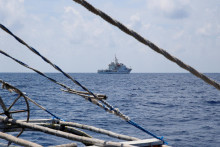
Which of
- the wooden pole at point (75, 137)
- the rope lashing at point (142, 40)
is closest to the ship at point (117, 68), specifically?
the wooden pole at point (75, 137)

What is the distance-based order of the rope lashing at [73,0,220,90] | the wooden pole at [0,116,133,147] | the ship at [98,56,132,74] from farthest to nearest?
the ship at [98,56,132,74] → the wooden pole at [0,116,133,147] → the rope lashing at [73,0,220,90]

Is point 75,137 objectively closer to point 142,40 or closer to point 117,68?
point 142,40

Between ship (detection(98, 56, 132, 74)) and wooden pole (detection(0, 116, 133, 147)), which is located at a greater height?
ship (detection(98, 56, 132, 74))

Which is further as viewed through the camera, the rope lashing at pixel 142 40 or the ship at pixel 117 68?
the ship at pixel 117 68

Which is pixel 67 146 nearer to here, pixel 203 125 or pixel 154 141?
pixel 154 141

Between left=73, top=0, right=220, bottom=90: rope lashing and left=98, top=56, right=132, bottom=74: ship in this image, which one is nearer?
left=73, top=0, right=220, bottom=90: rope lashing

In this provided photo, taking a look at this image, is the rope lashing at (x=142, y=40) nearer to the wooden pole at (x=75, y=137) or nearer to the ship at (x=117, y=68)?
the wooden pole at (x=75, y=137)

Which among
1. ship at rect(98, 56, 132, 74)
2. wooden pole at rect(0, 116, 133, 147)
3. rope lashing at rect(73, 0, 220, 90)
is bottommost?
wooden pole at rect(0, 116, 133, 147)

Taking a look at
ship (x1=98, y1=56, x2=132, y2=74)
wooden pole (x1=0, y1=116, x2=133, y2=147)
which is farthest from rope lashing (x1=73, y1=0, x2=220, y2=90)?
ship (x1=98, y1=56, x2=132, y2=74)

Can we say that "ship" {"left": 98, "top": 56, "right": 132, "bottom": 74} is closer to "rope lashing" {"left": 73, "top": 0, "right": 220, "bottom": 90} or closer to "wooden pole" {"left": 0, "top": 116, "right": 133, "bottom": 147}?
"wooden pole" {"left": 0, "top": 116, "right": 133, "bottom": 147}

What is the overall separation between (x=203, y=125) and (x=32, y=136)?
11.7 metres

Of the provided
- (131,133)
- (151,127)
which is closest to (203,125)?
(151,127)

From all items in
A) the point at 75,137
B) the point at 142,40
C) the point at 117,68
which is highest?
the point at 117,68

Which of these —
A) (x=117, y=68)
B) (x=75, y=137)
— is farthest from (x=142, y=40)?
(x=117, y=68)
